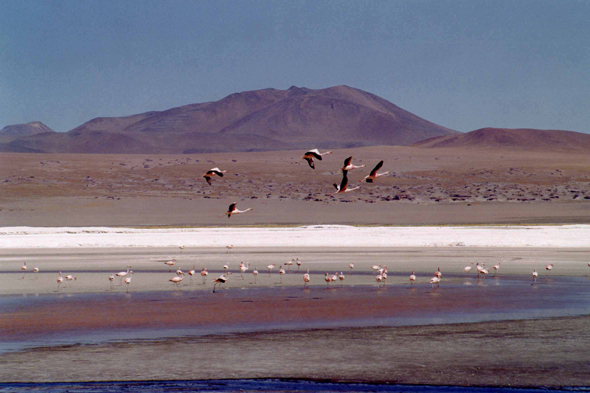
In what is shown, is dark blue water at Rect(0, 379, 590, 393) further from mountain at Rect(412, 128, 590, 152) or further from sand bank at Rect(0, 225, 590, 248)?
mountain at Rect(412, 128, 590, 152)

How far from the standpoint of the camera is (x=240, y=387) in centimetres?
1025

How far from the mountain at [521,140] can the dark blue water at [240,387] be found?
129731 mm

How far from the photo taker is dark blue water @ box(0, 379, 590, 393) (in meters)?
10.0

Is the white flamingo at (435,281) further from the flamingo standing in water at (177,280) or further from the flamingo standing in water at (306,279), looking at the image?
the flamingo standing in water at (177,280)

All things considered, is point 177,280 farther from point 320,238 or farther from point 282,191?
point 282,191

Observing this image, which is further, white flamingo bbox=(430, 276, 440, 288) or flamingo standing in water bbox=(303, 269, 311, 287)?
flamingo standing in water bbox=(303, 269, 311, 287)

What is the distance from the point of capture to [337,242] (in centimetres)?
3544

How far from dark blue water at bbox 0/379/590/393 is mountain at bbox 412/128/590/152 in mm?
129731

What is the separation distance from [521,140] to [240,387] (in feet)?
467

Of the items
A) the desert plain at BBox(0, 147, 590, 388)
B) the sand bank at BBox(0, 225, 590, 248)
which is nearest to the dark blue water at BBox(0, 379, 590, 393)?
the desert plain at BBox(0, 147, 590, 388)

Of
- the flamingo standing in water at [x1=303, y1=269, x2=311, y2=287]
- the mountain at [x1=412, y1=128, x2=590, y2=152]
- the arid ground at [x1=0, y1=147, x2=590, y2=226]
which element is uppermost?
the mountain at [x1=412, y1=128, x2=590, y2=152]

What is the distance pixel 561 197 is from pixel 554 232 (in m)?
29.1

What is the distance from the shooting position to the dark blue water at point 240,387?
1004 centimetres

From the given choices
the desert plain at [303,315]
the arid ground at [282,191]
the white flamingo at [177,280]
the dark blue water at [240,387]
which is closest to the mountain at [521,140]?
the arid ground at [282,191]
